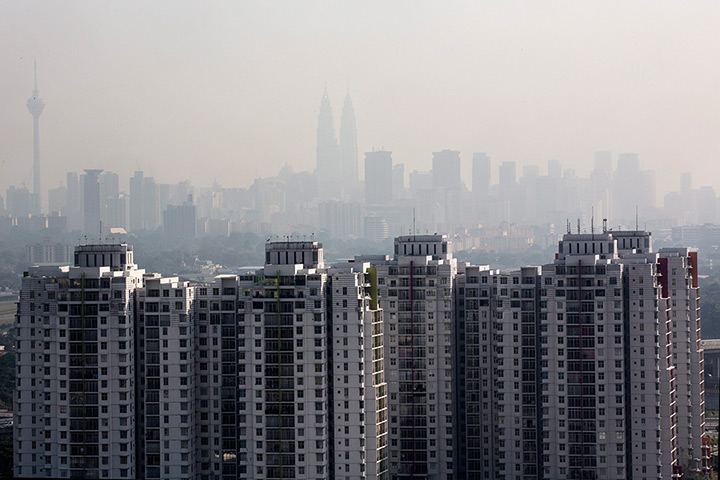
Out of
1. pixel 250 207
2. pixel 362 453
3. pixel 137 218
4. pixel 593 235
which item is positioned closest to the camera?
pixel 362 453

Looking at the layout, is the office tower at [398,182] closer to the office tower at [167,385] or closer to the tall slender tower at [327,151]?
the tall slender tower at [327,151]

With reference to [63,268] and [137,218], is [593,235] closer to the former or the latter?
[63,268]

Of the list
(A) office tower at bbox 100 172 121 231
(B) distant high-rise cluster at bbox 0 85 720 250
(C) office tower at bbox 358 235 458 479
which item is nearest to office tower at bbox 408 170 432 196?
(B) distant high-rise cluster at bbox 0 85 720 250

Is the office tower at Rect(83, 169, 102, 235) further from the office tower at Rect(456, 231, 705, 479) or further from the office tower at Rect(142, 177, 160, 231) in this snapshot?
the office tower at Rect(456, 231, 705, 479)

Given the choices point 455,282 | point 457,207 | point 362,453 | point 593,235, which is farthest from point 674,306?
point 457,207

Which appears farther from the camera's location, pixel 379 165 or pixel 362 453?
pixel 379 165

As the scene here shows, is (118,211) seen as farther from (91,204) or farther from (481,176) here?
(481,176)
